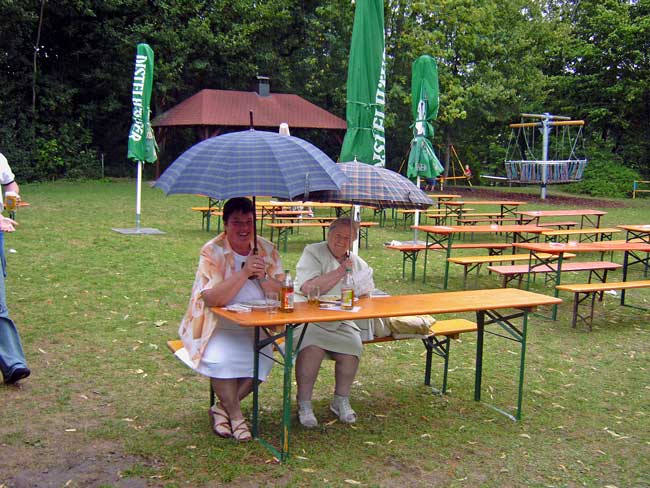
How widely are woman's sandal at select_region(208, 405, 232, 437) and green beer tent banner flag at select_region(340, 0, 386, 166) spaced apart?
2916 mm

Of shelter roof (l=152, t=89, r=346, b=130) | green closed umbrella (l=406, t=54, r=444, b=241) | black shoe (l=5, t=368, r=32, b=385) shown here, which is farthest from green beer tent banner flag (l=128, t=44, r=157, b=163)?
shelter roof (l=152, t=89, r=346, b=130)

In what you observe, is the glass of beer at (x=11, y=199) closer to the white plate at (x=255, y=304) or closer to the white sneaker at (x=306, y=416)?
the white plate at (x=255, y=304)

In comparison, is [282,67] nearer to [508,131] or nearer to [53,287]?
[508,131]

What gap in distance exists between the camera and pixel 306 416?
4.20 m

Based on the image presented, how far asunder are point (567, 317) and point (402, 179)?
13.7ft

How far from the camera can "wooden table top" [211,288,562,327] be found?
11.8 ft

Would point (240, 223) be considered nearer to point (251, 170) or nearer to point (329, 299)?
point (251, 170)

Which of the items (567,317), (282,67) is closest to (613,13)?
(282,67)

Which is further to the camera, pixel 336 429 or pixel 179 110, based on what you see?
pixel 179 110

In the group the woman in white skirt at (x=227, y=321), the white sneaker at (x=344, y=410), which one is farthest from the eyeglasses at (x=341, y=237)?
the white sneaker at (x=344, y=410)

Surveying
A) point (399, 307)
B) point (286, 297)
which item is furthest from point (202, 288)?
point (399, 307)

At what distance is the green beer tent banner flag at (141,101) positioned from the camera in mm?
12336

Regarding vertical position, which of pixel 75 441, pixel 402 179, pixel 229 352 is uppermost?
pixel 402 179

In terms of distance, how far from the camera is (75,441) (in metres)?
3.89
